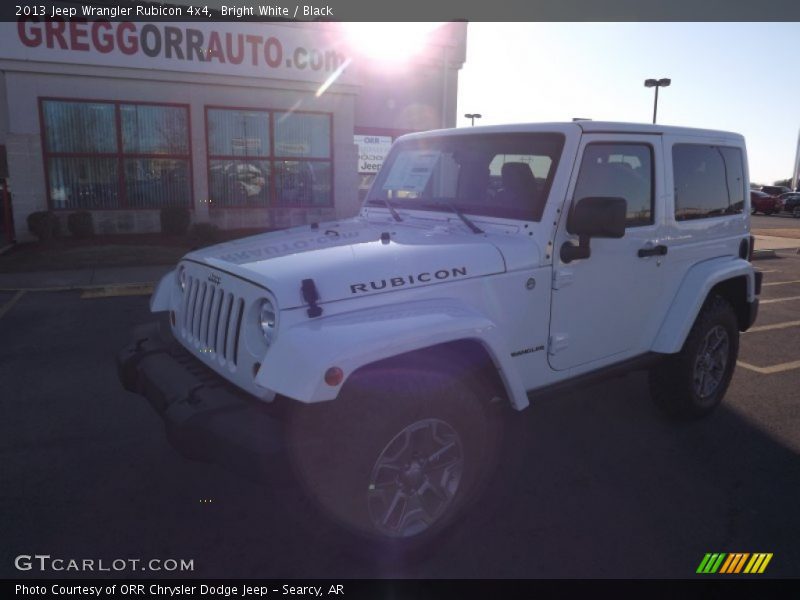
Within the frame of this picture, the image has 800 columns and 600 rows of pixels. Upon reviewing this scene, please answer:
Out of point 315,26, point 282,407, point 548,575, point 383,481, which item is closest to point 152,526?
point 282,407

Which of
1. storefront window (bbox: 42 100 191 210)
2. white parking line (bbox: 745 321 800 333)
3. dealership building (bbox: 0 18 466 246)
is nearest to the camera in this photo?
white parking line (bbox: 745 321 800 333)

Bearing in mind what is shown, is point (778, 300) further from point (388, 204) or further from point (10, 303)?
point (10, 303)

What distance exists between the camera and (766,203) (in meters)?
32.6

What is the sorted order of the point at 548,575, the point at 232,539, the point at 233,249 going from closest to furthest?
the point at 548,575 < the point at 232,539 < the point at 233,249

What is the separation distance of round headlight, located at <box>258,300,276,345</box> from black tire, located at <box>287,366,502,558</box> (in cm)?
40

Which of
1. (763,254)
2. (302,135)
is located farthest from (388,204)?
(763,254)

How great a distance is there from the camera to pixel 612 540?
3057 mm

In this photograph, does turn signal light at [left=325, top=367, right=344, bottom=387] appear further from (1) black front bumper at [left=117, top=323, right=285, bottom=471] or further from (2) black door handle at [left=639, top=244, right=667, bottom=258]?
(2) black door handle at [left=639, top=244, right=667, bottom=258]

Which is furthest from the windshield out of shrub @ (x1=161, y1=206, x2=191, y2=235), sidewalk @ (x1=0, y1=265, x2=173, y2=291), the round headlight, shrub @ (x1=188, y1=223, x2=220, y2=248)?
shrub @ (x1=161, y1=206, x2=191, y2=235)

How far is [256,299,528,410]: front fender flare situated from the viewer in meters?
2.31

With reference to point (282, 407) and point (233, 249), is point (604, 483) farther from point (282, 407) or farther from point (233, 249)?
point (233, 249)

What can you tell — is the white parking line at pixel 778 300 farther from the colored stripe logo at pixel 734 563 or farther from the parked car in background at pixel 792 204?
the parked car in background at pixel 792 204

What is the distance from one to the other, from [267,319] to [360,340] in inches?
20.9

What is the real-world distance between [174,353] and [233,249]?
2.20 feet
